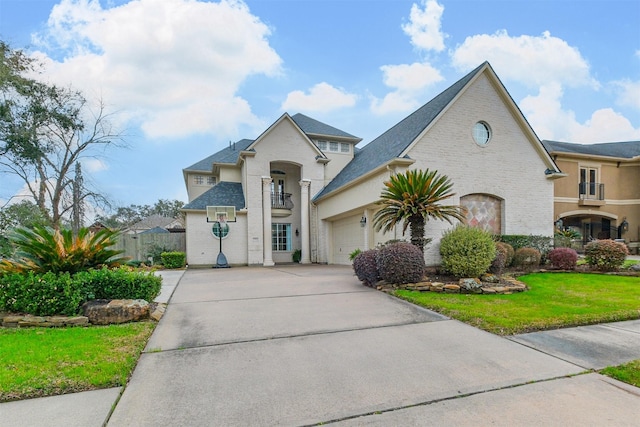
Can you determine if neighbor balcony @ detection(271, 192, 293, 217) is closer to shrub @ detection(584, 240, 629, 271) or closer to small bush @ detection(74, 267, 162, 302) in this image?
small bush @ detection(74, 267, 162, 302)

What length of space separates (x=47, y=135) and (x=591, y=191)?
1362 inches

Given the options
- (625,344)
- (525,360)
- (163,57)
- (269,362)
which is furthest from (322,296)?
(163,57)

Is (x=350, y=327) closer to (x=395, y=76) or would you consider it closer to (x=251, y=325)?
(x=251, y=325)

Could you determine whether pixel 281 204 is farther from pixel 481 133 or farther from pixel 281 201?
pixel 481 133

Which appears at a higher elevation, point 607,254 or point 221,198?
point 221,198

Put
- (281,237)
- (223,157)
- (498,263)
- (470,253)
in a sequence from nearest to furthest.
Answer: (470,253) → (498,263) → (281,237) → (223,157)

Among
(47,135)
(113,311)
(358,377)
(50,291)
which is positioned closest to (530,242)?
(358,377)

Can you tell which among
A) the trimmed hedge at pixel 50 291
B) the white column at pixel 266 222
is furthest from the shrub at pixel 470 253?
the white column at pixel 266 222

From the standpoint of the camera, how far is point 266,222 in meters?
18.3

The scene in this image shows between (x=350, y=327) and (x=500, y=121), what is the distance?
456 inches

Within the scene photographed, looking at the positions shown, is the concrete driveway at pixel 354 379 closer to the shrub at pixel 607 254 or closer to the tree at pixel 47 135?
the shrub at pixel 607 254

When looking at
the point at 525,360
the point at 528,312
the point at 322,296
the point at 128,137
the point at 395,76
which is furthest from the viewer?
the point at 128,137

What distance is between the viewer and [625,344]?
427 cm

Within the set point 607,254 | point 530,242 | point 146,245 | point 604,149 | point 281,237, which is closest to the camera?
point 607,254
